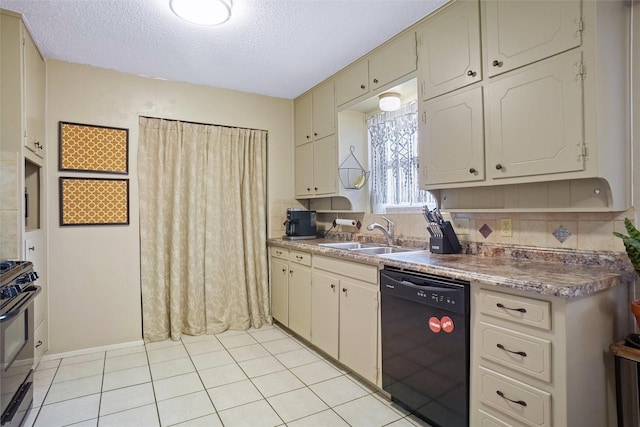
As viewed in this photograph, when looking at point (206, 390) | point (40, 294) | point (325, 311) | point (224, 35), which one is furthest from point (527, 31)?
point (40, 294)

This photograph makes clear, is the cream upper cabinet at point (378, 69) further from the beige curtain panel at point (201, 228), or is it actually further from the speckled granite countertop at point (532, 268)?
the speckled granite countertop at point (532, 268)

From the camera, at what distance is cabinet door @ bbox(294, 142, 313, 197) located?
3627 millimetres

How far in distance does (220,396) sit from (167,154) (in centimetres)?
223

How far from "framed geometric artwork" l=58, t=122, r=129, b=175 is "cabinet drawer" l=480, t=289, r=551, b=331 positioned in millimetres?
3091

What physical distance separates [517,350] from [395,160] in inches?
74.0

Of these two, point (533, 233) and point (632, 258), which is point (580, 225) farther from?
point (632, 258)

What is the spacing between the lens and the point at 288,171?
3.95 meters

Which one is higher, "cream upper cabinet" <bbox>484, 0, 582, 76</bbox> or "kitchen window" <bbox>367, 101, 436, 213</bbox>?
"cream upper cabinet" <bbox>484, 0, 582, 76</bbox>

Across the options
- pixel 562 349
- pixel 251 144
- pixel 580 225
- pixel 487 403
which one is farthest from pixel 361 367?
pixel 251 144

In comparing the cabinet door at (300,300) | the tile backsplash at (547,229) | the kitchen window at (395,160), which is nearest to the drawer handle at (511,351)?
the tile backsplash at (547,229)

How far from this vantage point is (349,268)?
243 cm

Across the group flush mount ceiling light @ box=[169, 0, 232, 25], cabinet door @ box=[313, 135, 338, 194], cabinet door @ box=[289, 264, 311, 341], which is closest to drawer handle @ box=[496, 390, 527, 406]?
cabinet door @ box=[289, 264, 311, 341]

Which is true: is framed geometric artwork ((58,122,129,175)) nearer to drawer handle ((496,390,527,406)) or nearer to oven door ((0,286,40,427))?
oven door ((0,286,40,427))

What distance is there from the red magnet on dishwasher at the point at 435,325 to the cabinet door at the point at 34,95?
285 centimetres
